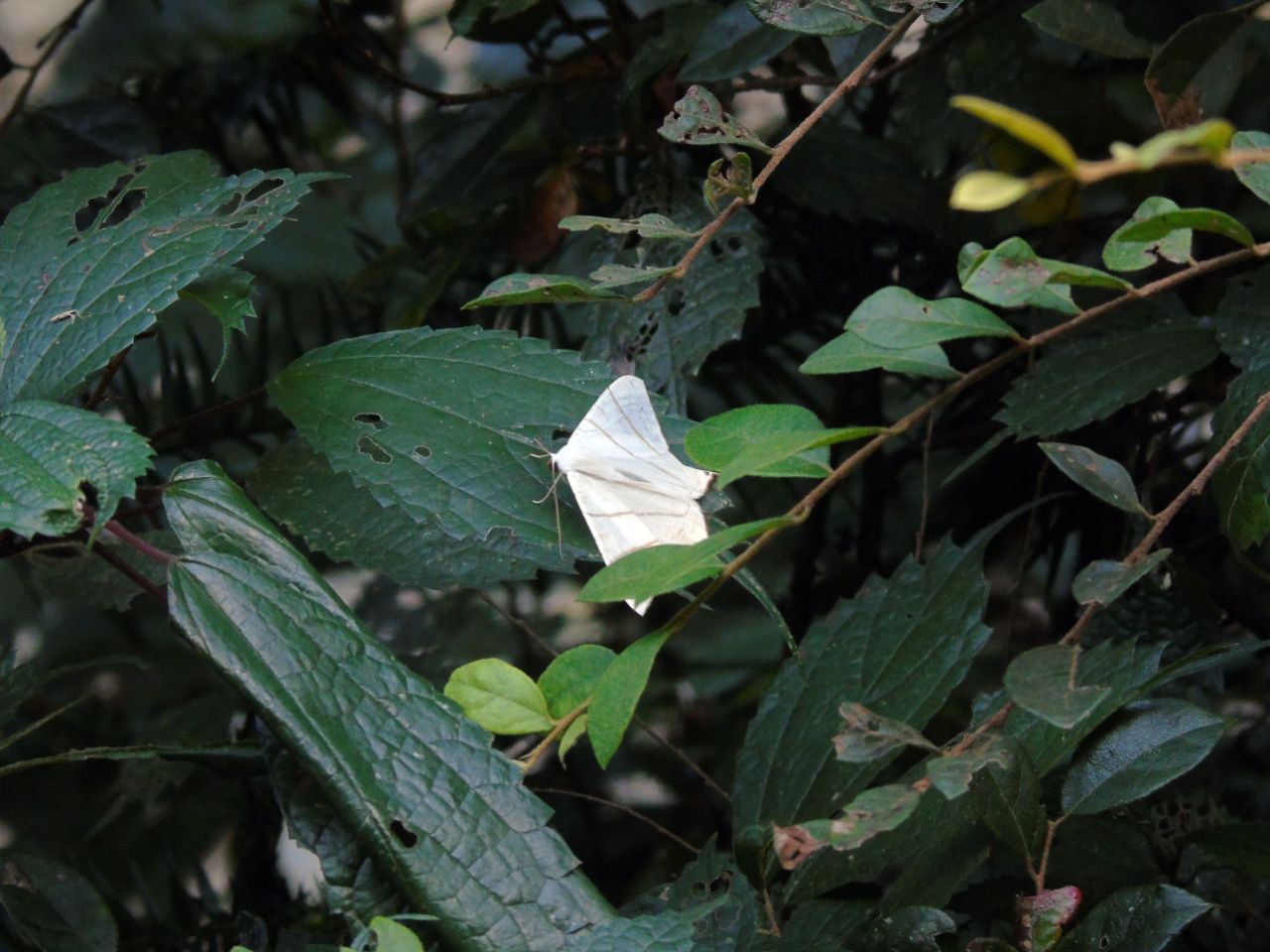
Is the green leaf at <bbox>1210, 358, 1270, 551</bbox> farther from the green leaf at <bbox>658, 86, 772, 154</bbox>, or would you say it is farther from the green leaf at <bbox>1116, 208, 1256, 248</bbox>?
the green leaf at <bbox>658, 86, 772, 154</bbox>

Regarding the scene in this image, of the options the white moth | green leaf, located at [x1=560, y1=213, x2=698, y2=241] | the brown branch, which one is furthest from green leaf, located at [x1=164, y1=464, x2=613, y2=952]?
the brown branch

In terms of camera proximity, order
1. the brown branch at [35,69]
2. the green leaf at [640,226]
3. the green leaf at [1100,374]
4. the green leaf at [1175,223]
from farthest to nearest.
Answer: the brown branch at [35,69] → the green leaf at [1100,374] → the green leaf at [640,226] → the green leaf at [1175,223]

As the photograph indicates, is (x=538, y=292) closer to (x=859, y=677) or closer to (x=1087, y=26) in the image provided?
(x=859, y=677)

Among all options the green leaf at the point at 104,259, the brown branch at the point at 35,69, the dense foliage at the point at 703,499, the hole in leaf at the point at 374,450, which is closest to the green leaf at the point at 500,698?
the dense foliage at the point at 703,499

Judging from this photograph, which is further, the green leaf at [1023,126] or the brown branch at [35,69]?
the brown branch at [35,69]

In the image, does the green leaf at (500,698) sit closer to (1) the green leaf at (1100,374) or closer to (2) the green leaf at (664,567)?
(2) the green leaf at (664,567)

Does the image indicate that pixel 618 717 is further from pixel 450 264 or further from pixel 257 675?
pixel 450 264
